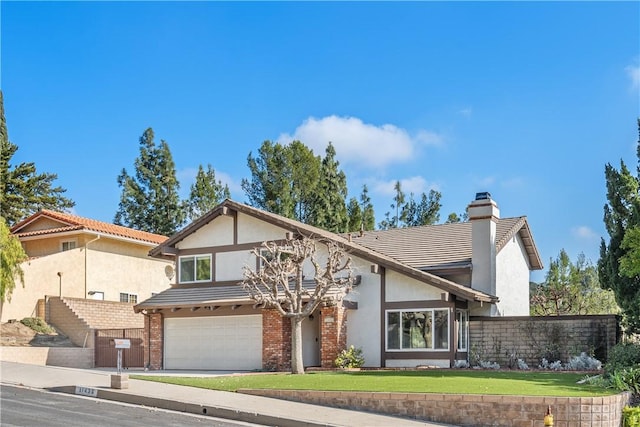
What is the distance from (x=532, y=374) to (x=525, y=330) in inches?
169

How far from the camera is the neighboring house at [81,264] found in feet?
115

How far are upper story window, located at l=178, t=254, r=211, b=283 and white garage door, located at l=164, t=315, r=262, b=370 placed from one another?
2.24m

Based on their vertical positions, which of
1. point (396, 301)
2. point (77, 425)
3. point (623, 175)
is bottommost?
point (77, 425)

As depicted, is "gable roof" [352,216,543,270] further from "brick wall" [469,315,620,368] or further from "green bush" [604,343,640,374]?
"green bush" [604,343,640,374]

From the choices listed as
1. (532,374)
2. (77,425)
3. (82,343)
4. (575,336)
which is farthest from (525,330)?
(82,343)

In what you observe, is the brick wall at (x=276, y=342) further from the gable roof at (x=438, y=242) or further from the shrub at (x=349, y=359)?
the gable roof at (x=438, y=242)

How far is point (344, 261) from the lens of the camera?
28.3 m

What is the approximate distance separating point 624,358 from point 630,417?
3.81 meters

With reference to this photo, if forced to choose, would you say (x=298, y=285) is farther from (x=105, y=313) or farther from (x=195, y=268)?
(x=105, y=313)

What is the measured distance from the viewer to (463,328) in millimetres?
26891

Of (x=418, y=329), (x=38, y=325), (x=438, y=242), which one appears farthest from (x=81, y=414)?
(x=38, y=325)

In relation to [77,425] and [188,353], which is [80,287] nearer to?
[188,353]

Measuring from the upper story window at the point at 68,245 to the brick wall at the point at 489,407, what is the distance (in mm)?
24092

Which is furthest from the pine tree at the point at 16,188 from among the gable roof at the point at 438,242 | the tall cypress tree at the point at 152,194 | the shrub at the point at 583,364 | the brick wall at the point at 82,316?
the shrub at the point at 583,364
